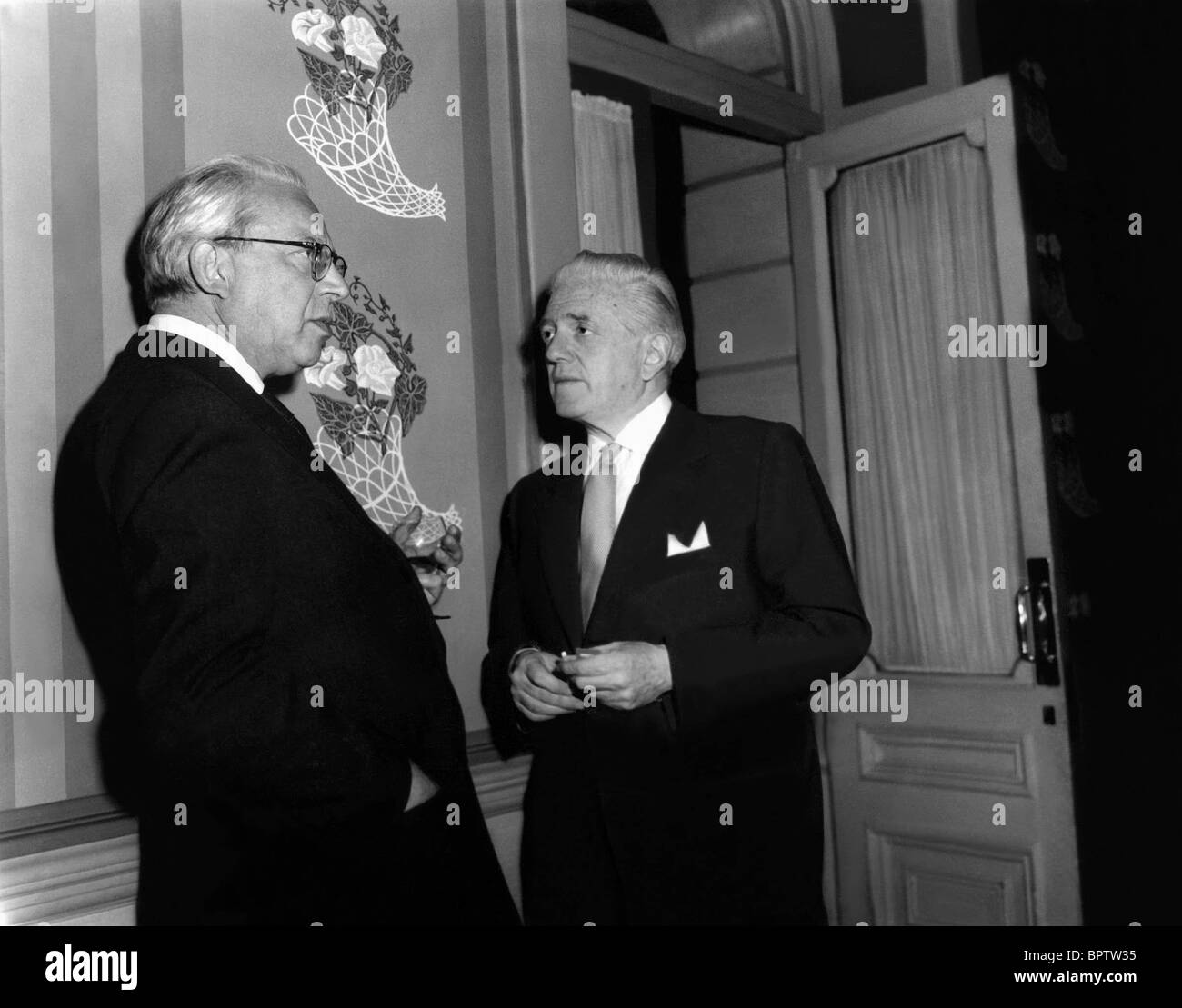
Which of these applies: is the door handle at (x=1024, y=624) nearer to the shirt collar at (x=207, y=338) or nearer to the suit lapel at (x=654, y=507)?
the suit lapel at (x=654, y=507)

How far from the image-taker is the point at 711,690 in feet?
5.40

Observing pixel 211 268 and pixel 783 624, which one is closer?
pixel 211 268

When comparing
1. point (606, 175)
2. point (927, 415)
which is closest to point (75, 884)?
point (606, 175)

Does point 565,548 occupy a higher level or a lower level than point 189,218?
lower

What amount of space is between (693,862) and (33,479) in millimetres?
1158

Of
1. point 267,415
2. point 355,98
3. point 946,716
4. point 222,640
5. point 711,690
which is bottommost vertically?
point 946,716

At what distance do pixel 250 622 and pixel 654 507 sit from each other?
758 mm

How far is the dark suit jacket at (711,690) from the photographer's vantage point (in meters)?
1.69

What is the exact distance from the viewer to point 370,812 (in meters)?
1.32

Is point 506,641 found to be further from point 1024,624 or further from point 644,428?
point 1024,624

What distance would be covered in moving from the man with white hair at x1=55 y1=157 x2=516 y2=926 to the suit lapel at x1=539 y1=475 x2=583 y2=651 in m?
0.31

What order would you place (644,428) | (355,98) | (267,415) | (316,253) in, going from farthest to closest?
(355,98), (644,428), (316,253), (267,415)

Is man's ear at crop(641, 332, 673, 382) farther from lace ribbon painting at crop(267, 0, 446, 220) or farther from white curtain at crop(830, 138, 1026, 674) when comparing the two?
white curtain at crop(830, 138, 1026, 674)
